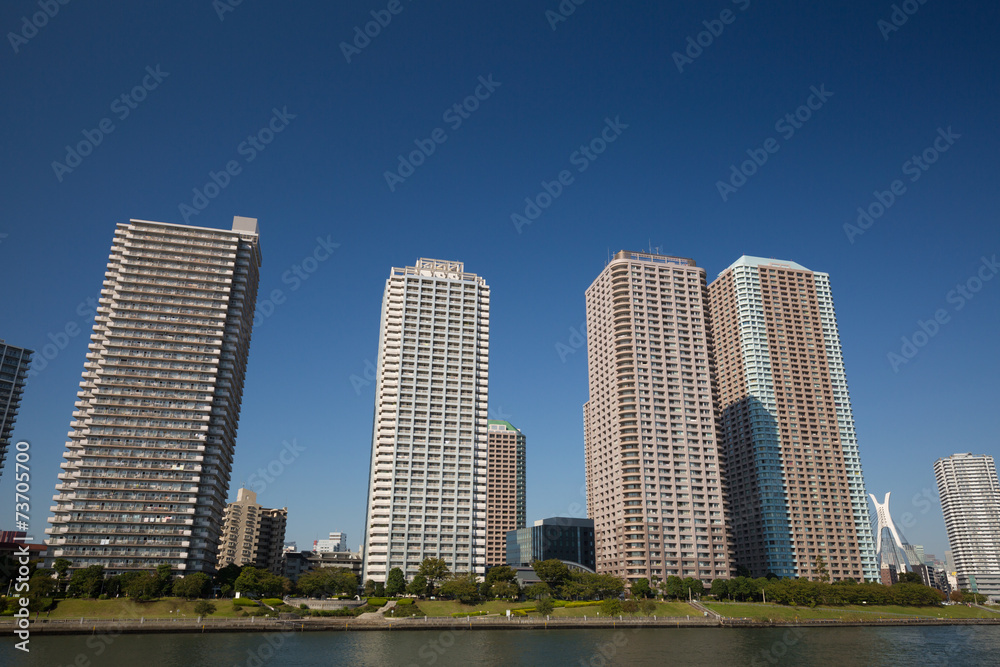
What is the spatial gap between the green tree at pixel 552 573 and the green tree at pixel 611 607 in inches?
565

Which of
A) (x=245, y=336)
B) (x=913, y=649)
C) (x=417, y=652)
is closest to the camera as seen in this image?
(x=417, y=652)

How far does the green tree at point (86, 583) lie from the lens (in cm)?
13050

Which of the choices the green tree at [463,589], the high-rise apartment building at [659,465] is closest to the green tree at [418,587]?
the green tree at [463,589]

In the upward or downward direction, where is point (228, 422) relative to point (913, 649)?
upward

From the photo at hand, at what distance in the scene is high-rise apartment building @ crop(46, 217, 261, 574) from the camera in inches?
5915

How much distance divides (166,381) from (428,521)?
238 ft

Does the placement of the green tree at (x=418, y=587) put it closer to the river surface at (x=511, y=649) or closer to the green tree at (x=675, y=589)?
the river surface at (x=511, y=649)

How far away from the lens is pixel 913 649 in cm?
10362

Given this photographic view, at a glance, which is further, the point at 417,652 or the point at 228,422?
the point at 228,422

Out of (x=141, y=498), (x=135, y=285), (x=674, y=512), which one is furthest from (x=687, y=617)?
(x=135, y=285)

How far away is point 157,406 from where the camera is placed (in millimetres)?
161625

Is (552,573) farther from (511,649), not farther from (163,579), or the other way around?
(163,579)

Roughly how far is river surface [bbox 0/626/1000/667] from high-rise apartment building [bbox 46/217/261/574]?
46110mm

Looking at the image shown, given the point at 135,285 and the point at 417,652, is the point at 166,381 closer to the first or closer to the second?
the point at 135,285
